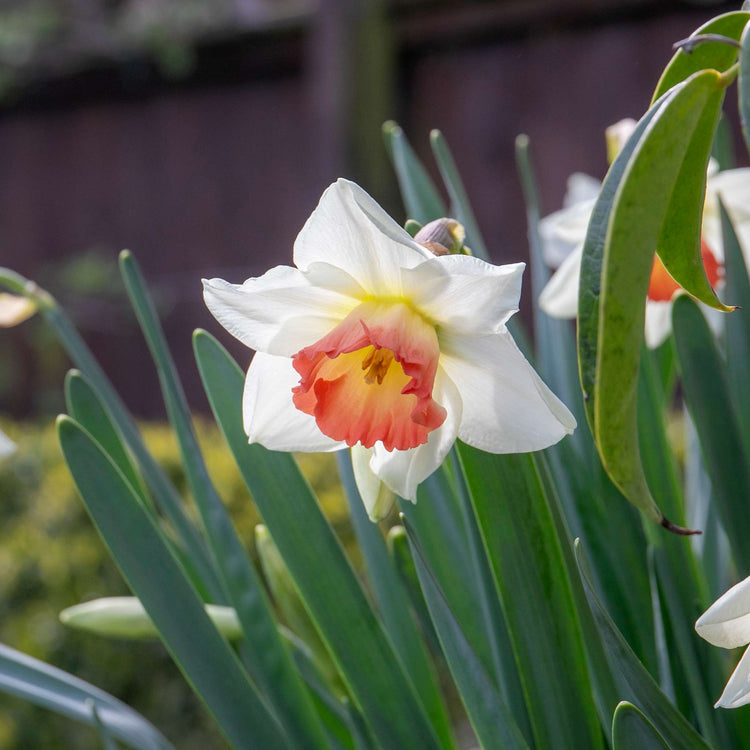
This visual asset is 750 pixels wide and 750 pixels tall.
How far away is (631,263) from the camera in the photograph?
36 cm

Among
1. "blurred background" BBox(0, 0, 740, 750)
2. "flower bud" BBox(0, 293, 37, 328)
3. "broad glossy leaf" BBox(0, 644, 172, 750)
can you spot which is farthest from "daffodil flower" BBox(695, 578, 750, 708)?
"blurred background" BBox(0, 0, 740, 750)

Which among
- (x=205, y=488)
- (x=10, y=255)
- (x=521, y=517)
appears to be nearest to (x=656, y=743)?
(x=521, y=517)

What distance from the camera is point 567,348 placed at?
87cm

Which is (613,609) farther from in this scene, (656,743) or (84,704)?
(84,704)

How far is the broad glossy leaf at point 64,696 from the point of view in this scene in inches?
27.0

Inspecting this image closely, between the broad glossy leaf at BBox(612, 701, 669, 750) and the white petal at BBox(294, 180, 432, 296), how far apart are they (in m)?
0.24

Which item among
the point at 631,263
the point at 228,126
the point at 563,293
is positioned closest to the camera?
the point at 631,263

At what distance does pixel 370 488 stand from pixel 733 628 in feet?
0.65

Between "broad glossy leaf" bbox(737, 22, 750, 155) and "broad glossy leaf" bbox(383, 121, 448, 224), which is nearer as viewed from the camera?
"broad glossy leaf" bbox(737, 22, 750, 155)

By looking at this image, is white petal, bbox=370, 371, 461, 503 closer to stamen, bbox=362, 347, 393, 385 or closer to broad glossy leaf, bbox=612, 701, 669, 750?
stamen, bbox=362, 347, 393, 385

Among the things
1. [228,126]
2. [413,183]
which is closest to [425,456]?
[413,183]

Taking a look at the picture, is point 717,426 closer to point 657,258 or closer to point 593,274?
point 657,258

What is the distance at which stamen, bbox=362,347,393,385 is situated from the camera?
1.72 ft

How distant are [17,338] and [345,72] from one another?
2031 millimetres
